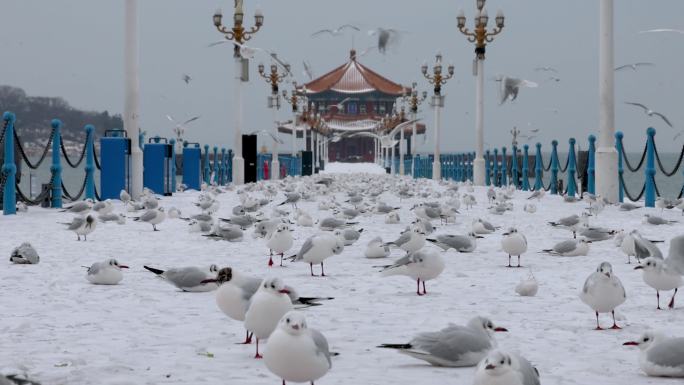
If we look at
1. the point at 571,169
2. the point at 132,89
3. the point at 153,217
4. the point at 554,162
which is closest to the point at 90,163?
the point at 132,89

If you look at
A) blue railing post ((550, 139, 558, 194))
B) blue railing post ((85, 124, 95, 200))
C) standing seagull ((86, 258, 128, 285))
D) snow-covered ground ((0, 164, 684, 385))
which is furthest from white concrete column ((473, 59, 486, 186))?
standing seagull ((86, 258, 128, 285))

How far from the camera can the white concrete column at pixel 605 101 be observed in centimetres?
1764

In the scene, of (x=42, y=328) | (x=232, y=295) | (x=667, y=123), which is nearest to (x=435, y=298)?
(x=232, y=295)

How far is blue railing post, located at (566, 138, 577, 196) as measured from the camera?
69.2ft

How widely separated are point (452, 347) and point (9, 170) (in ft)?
39.5

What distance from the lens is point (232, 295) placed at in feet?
15.3

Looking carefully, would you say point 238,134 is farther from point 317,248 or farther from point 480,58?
point 317,248

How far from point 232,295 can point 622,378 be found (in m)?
2.10

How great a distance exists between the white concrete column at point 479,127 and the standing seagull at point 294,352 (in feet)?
94.8

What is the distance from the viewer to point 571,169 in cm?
2109

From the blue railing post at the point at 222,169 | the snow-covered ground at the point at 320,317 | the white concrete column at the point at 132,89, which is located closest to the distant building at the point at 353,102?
the blue railing post at the point at 222,169

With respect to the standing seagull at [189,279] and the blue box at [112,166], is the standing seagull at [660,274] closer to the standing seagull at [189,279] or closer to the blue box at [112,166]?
the standing seagull at [189,279]

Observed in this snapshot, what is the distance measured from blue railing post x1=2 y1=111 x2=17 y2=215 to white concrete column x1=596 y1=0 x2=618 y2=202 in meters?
11.7

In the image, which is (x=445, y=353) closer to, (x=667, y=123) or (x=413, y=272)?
(x=413, y=272)
